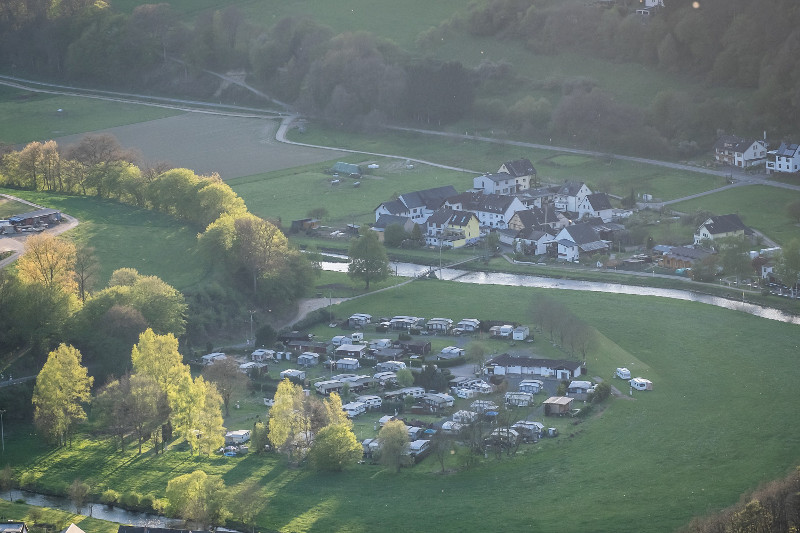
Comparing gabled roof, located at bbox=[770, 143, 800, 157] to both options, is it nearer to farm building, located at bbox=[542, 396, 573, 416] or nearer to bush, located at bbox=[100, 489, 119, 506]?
farm building, located at bbox=[542, 396, 573, 416]

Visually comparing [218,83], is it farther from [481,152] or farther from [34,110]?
[481,152]

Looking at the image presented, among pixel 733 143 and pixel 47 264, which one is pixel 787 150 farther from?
pixel 47 264

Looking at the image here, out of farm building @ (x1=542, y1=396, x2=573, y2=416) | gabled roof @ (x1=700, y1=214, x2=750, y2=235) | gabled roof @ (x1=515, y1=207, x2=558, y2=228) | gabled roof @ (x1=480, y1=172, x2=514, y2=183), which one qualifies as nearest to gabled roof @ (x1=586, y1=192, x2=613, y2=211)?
gabled roof @ (x1=515, y1=207, x2=558, y2=228)

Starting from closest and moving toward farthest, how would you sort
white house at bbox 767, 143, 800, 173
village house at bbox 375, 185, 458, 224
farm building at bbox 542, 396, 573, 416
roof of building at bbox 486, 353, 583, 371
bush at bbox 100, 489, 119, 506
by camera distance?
bush at bbox 100, 489, 119, 506 → farm building at bbox 542, 396, 573, 416 → roof of building at bbox 486, 353, 583, 371 → village house at bbox 375, 185, 458, 224 → white house at bbox 767, 143, 800, 173

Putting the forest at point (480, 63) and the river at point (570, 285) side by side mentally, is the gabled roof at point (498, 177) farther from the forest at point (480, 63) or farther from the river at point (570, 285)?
the river at point (570, 285)

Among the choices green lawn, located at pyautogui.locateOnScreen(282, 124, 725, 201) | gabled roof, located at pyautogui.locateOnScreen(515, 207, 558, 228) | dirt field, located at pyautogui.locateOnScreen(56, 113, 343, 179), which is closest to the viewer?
gabled roof, located at pyautogui.locateOnScreen(515, 207, 558, 228)

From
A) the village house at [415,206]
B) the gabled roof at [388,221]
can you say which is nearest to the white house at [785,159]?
the village house at [415,206]

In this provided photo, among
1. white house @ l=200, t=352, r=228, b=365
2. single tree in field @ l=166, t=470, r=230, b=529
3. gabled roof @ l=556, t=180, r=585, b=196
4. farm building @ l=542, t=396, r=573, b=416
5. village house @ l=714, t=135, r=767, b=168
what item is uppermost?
village house @ l=714, t=135, r=767, b=168
